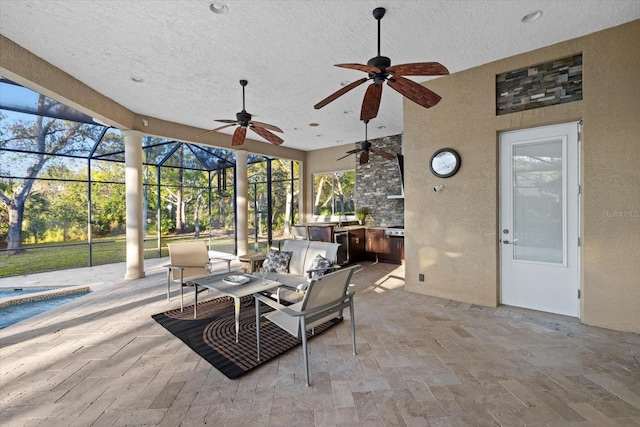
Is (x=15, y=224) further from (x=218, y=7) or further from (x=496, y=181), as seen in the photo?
(x=496, y=181)

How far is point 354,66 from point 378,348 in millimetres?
2565

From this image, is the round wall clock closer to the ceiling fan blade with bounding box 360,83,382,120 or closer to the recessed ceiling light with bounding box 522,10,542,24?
the recessed ceiling light with bounding box 522,10,542,24

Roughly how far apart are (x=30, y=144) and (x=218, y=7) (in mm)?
8115

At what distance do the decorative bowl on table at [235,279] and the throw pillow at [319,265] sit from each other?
0.88m

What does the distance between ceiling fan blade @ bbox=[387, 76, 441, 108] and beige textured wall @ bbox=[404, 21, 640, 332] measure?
5.63 feet

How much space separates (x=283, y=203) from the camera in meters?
9.51

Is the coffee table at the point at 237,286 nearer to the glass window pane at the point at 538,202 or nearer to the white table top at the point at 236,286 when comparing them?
the white table top at the point at 236,286

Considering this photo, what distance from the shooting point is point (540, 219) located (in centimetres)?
359

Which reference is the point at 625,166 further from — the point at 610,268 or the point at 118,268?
the point at 118,268

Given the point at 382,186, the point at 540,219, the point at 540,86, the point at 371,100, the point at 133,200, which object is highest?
the point at 540,86

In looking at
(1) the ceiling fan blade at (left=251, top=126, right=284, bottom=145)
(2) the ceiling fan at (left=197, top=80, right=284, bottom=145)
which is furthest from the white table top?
(1) the ceiling fan blade at (left=251, top=126, right=284, bottom=145)

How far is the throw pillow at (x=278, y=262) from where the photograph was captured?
171 inches

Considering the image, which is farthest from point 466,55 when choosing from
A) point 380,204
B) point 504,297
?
point 380,204

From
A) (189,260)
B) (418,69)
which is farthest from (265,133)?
(418,69)
